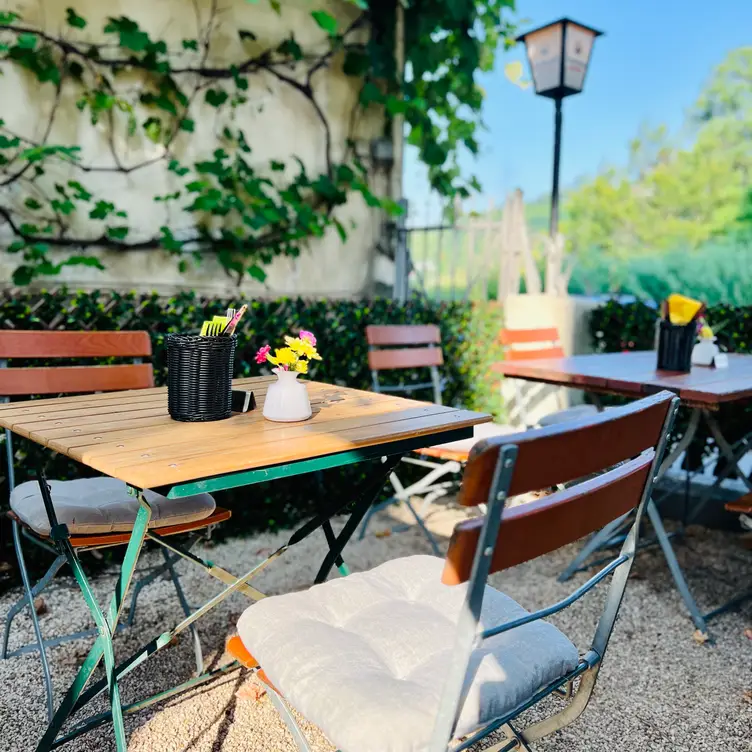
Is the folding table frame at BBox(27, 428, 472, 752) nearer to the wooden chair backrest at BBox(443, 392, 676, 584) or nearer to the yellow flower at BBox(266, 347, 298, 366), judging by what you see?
the yellow flower at BBox(266, 347, 298, 366)

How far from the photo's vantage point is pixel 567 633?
2441 millimetres

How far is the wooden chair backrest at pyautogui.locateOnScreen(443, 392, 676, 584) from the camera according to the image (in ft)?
3.04

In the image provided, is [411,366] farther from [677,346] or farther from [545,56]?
[545,56]

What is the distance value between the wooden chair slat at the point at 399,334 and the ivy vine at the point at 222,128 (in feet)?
6.99

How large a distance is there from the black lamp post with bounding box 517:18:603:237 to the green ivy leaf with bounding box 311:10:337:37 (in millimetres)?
1381

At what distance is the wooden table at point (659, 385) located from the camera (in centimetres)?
243

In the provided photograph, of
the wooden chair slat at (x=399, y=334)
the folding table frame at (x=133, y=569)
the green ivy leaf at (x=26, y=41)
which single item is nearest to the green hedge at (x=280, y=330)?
the wooden chair slat at (x=399, y=334)

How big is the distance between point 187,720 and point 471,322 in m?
3.07

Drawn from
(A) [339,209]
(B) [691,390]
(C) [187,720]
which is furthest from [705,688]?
(A) [339,209]

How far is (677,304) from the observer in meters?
2.92

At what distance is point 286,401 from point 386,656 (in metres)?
0.67

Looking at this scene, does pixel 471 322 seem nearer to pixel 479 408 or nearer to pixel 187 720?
pixel 479 408

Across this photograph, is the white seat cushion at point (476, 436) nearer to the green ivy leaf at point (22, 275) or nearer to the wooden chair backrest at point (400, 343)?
the wooden chair backrest at point (400, 343)

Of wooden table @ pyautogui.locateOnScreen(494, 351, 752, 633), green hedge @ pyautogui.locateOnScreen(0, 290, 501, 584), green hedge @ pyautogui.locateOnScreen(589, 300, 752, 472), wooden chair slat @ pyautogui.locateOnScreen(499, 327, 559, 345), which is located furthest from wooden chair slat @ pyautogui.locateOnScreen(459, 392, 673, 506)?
green hedge @ pyautogui.locateOnScreen(589, 300, 752, 472)
